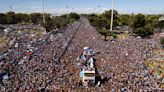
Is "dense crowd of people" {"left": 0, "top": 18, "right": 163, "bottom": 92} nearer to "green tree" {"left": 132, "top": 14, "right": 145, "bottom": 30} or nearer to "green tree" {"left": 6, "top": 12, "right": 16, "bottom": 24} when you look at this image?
"green tree" {"left": 132, "top": 14, "right": 145, "bottom": 30}

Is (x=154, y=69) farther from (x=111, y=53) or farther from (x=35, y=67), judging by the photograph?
(x=35, y=67)

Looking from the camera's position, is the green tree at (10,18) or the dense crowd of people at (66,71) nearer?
the dense crowd of people at (66,71)

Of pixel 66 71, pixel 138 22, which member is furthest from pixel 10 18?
pixel 66 71

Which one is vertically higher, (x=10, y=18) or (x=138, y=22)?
(x=138, y=22)

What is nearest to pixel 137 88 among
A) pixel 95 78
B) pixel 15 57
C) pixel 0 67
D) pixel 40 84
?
pixel 95 78

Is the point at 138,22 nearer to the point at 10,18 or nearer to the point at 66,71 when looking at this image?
the point at 66,71


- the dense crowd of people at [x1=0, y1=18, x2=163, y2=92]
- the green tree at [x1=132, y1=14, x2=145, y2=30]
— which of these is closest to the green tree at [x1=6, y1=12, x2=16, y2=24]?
the green tree at [x1=132, y1=14, x2=145, y2=30]

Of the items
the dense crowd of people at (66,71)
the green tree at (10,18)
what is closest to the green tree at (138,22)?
the dense crowd of people at (66,71)

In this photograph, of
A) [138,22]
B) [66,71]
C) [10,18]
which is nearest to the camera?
[66,71]

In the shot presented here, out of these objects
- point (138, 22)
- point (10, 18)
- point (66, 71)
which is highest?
point (138, 22)

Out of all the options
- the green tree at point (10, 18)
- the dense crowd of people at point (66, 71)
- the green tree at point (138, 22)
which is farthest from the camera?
the green tree at point (10, 18)

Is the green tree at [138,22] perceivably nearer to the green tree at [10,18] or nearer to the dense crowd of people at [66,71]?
the dense crowd of people at [66,71]
